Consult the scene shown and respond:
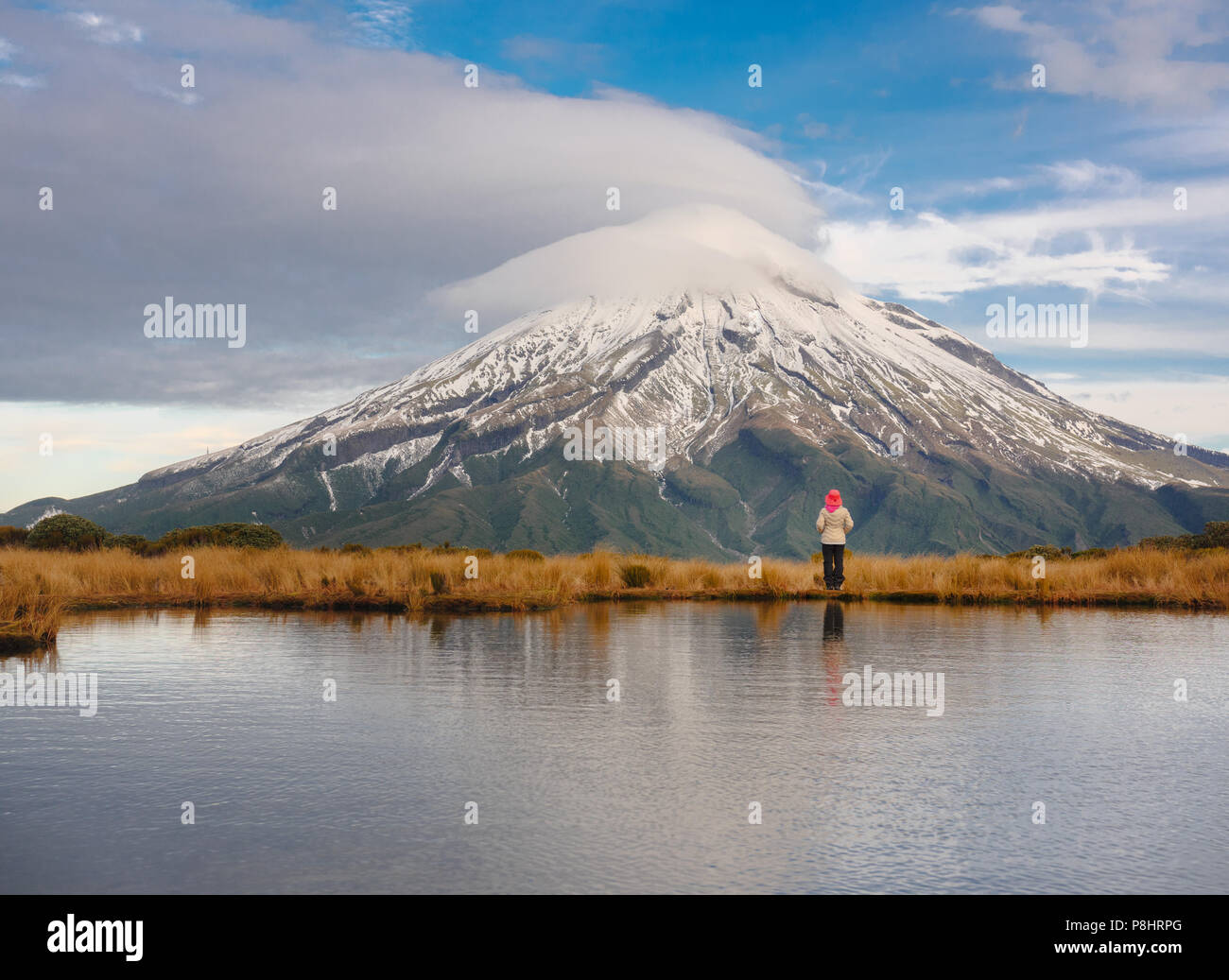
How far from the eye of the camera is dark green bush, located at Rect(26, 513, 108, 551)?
116ft

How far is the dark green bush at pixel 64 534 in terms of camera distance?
3550 cm

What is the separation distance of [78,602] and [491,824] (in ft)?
60.5

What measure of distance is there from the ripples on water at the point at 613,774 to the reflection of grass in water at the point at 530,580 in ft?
25.9

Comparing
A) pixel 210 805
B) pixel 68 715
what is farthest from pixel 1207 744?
pixel 68 715

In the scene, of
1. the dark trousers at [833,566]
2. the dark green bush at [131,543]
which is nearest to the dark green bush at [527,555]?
the dark trousers at [833,566]

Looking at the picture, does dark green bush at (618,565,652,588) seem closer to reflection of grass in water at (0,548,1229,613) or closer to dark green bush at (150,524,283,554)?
reflection of grass in water at (0,548,1229,613)

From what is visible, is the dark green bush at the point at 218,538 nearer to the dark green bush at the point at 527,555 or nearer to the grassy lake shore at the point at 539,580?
the grassy lake shore at the point at 539,580

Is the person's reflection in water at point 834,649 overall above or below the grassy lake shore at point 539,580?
below

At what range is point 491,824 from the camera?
654 centimetres

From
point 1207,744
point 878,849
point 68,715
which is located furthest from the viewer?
point 68,715

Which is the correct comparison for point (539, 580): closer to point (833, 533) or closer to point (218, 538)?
point (833, 533)
